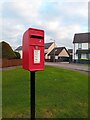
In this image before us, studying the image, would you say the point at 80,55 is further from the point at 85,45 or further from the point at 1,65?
the point at 1,65

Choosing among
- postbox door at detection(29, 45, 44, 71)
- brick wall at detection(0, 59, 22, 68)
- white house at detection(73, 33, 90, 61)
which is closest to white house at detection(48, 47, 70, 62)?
white house at detection(73, 33, 90, 61)

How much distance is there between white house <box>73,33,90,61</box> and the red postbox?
46698 millimetres

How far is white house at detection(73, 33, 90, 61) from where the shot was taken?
50156 millimetres

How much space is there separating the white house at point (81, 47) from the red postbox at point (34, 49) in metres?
46.7

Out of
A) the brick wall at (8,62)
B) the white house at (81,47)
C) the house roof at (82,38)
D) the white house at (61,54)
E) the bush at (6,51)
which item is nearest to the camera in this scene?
the brick wall at (8,62)

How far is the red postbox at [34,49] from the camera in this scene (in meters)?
3.74

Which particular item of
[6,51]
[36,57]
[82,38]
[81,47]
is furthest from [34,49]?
[82,38]

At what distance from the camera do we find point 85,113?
5.01m

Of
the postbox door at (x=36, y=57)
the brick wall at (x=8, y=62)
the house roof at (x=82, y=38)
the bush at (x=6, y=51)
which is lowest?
the brick wall at (x=8, y=62)

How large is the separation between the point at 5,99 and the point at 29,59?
3095 mm

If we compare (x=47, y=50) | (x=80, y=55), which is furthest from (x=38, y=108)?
(x=47, y=50)

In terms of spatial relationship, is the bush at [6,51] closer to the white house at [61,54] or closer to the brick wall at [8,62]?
the brick wall at [8,62]

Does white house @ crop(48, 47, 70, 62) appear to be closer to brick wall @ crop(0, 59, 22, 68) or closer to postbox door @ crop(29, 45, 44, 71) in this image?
brick wall @ crop(0, 59, 22, 68)

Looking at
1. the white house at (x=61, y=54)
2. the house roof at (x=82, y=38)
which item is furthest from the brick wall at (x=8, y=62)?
the white house at (x=61, y=54)
